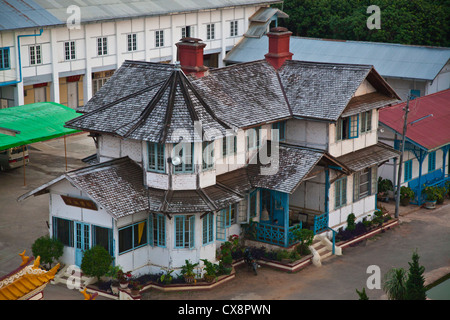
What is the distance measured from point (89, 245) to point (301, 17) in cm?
5058

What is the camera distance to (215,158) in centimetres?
3347

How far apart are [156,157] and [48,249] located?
5.67 m

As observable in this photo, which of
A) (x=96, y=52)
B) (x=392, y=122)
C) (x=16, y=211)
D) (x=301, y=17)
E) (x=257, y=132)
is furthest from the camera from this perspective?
(x=301, y=17)

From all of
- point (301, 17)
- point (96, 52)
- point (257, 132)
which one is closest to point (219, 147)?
point (257, 132)

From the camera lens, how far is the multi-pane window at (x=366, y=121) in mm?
38469

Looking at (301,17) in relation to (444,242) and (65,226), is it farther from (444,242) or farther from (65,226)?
(65,226)

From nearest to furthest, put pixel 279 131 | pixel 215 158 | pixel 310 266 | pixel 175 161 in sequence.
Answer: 1. pixel 175 161
2. pixel 215 158
3. pixel 310 266
4. pixel 279 131

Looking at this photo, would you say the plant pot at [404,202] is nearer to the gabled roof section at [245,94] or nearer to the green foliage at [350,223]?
the green foliage at [350,223]

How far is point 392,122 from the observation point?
43094mm

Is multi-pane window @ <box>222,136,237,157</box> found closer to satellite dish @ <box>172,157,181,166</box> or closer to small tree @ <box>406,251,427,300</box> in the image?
satellite dish @ <box>172,157,181,166</box>

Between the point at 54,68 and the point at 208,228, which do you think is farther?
the point at 54,68

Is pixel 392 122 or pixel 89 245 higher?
pixel 392 122

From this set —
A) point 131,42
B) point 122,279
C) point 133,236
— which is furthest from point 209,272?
point 131,42

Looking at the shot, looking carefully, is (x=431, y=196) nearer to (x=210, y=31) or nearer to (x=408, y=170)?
(x=408, y=170)
